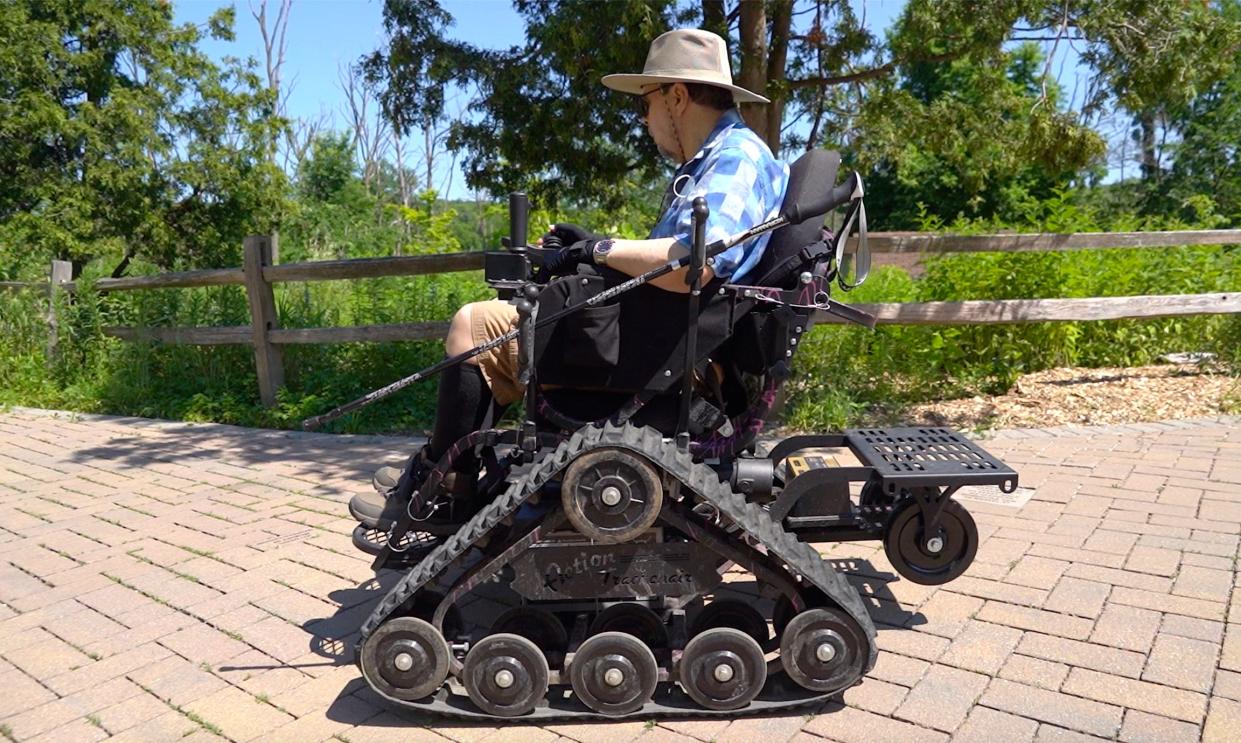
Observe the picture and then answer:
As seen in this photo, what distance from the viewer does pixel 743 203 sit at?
263 centimetres

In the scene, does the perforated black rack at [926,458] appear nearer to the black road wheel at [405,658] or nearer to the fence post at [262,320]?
the black road wheel at [405,658]

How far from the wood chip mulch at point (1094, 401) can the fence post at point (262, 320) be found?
15.6 feet

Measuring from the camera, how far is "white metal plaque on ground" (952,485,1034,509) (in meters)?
4.35

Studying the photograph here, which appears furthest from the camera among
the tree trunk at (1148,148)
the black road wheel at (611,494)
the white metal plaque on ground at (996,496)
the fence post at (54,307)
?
the tree trunk at (1148,148)

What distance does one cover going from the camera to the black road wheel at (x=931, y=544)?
2938 mm

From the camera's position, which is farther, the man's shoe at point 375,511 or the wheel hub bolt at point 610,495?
the man's shoe at point 375,511

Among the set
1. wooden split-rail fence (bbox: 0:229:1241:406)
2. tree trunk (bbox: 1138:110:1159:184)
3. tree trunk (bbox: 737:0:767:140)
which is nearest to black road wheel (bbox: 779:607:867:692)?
wooden split-rail fence (bbox: 0:229:1241:406)

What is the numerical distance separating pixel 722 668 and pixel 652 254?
116 centimetres

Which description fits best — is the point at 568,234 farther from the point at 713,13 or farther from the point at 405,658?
the point at 713,13

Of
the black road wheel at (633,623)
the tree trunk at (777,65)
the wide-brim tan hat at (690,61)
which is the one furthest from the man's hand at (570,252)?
the tree trunk at (777,65)

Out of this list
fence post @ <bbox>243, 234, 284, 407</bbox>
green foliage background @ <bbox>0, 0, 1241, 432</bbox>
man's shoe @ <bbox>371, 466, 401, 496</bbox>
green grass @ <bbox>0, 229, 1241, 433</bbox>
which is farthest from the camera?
fence post @ <bbox>243, 234, 284, 407</bbox>

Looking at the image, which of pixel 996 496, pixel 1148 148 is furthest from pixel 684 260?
pixel 1148 148

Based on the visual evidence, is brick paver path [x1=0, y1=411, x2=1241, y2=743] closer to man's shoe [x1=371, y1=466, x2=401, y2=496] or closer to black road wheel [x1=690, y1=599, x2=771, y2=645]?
black road wheel [x1=690, y1=599, x2=771, y2=645]

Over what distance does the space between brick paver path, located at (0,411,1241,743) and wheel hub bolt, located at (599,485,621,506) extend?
2.15ft
